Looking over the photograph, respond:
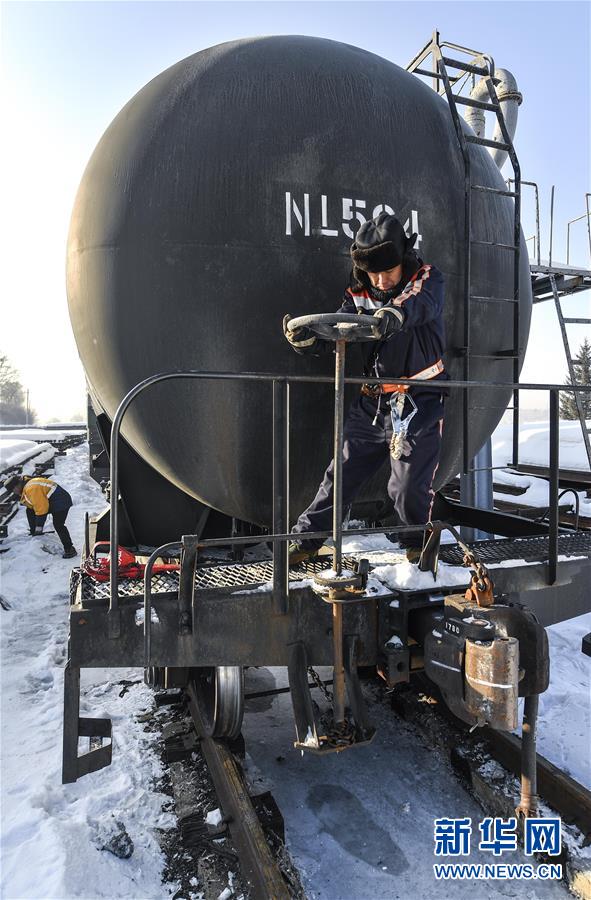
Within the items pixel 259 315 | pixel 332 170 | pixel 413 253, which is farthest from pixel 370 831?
Answer: pixel 332 170

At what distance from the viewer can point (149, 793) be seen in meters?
3.36

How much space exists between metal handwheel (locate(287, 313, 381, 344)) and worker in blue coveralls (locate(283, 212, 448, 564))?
328 millimetres

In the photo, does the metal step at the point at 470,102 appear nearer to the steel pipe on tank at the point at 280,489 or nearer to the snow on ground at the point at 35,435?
the steel pipe on tank at the point at 280,489

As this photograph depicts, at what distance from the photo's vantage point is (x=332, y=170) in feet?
9.92

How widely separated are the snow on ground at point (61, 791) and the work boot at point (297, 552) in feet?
4.91

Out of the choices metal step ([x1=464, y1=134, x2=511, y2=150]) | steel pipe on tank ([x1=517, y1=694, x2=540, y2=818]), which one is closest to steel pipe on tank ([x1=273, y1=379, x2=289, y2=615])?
steel pipe on tank ([x1=517, y1=694, x2=540, y2=818])

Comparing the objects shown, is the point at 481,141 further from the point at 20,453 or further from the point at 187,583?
the point at 20,453

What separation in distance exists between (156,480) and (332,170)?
2210 mm

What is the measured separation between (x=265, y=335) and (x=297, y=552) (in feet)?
3.96

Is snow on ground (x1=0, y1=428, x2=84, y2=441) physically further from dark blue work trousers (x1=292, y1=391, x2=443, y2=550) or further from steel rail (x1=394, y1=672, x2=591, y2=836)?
dark blue work trousers (x1=292, y1=391, x2=443, y2=550)

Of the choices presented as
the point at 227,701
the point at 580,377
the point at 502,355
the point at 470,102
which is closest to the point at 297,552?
the point at 227,701

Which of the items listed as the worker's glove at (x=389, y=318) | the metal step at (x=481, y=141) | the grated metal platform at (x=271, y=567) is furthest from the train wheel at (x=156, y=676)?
the metal step at (x=481, y=141)

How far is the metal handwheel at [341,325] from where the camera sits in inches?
89.2

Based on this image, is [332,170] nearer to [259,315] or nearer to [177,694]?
[259,315]
